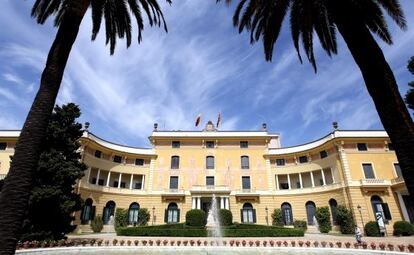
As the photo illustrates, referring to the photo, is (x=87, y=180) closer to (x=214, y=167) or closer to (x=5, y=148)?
(x=5, y=148)

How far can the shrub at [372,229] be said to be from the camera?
25500 millimetres

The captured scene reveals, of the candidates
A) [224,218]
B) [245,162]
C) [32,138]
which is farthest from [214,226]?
[32,138]

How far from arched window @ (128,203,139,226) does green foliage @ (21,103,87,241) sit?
67.3 ft

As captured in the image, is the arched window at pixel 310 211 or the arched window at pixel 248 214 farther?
the arched window at pixel 248 214

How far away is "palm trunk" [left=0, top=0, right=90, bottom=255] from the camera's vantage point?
16.1 ft

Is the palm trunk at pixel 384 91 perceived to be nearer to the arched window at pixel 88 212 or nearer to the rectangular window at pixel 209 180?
the rectangular window at pixel 209 180

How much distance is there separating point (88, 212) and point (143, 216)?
270 inches

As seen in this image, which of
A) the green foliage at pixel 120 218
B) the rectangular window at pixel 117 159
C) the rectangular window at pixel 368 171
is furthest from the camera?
the rectangular window at pixel 117 159

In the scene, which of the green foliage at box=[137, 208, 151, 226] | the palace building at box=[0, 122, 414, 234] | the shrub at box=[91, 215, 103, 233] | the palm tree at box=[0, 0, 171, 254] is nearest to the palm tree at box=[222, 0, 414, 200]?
the palm tree at box=[0, 0, 171, 254]

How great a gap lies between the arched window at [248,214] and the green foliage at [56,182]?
24.2 m

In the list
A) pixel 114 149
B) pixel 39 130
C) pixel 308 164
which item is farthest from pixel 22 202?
pixel 308 164

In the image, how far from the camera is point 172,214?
116 ft

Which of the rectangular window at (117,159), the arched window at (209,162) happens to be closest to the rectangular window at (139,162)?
the rectangular window at (117,159)

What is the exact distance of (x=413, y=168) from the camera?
4777mm
